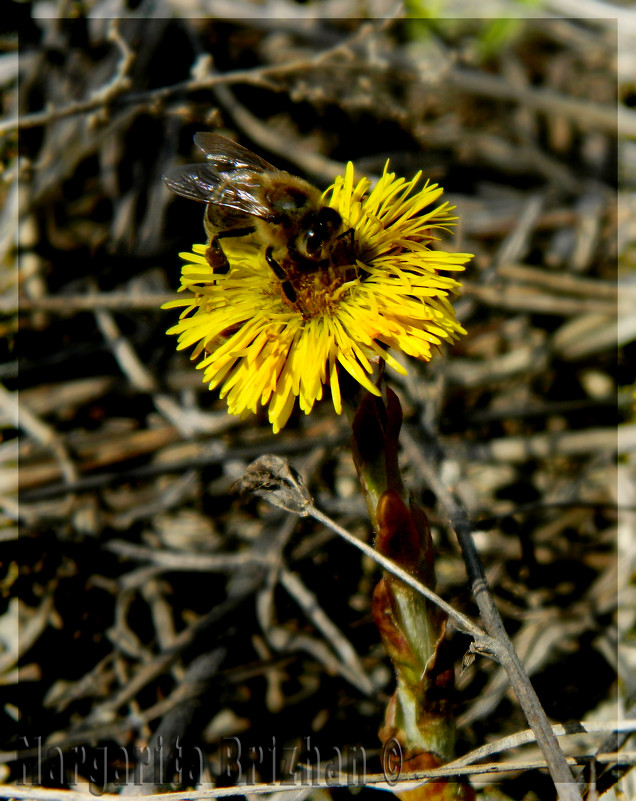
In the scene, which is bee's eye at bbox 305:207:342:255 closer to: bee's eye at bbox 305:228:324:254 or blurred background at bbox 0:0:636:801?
bee's eye at bbox 305:228:324:254

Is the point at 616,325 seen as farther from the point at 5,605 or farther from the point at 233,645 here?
the point at 5,605

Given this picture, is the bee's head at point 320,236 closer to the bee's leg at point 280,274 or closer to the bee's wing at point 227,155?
the bee's leg at point 280,274

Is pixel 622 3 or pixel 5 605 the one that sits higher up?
pixel 622 3

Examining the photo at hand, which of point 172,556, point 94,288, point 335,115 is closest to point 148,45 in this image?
point 335,115

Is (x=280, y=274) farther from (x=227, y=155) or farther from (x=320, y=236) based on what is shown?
(x=227, y=155)

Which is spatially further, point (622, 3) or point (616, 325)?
point (622, 3)

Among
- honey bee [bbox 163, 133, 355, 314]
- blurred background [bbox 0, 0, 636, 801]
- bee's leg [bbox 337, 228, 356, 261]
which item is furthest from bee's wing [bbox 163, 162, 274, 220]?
blurred background [bbox 0, 0, 636, 801]

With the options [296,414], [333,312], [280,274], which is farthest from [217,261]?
[296,414]
